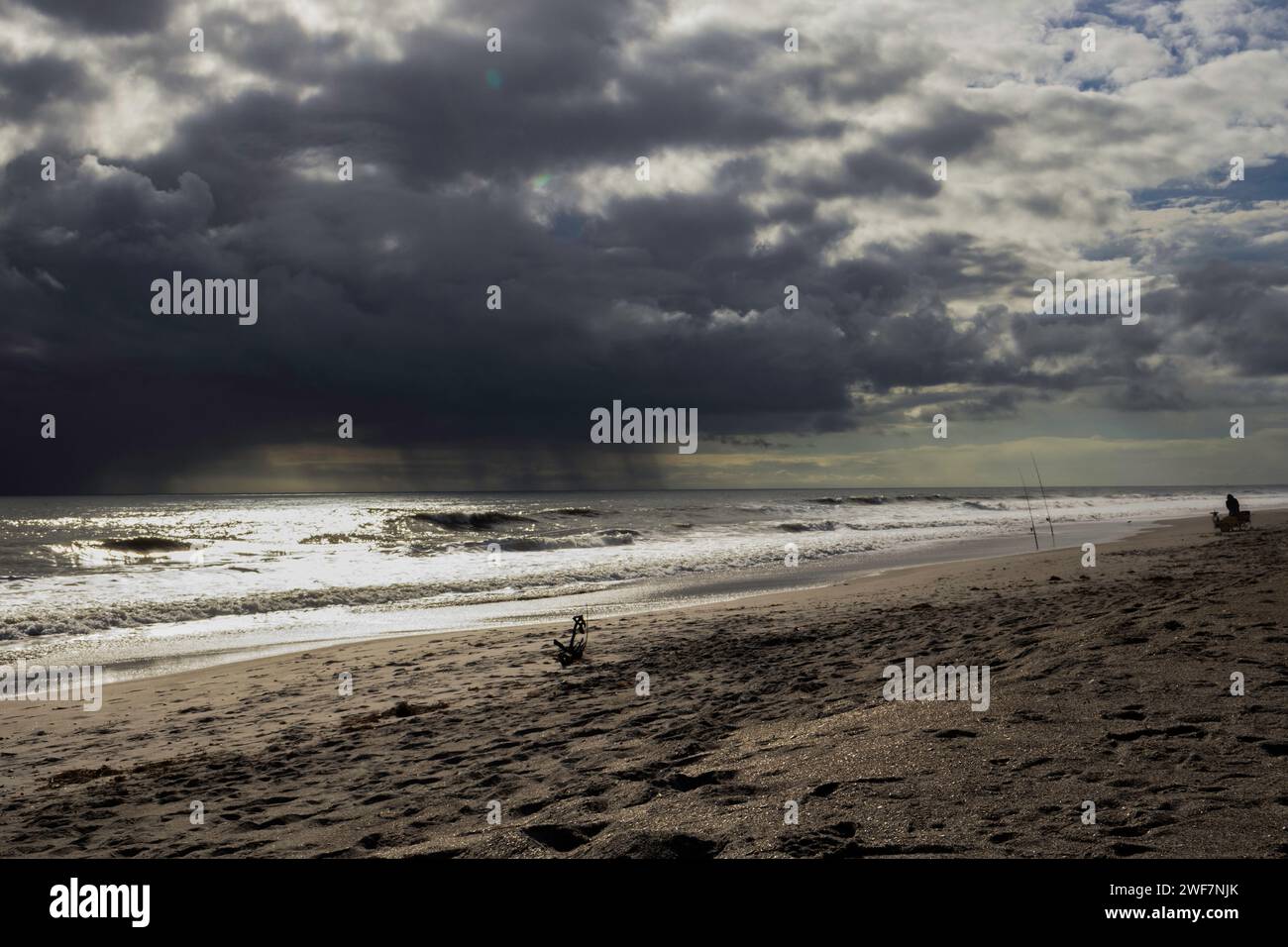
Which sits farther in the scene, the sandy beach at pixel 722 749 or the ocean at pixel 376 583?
the ocean at pixel 376 583

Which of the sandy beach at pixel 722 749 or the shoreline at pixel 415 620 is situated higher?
the sandy beach at pixel 722 749

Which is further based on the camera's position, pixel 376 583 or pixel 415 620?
pixel 376 583

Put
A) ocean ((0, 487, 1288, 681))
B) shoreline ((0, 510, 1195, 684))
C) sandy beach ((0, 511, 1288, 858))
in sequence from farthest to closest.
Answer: ocean ((0, 487, 1288, 681)) → shoreline ((0, 510, 1195, 684)) → sandy beach ((0, 511, 1288, 858))

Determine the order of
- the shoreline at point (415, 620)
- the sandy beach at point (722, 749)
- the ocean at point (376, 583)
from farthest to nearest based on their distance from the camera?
the ocean at point (376, 583) → the shoreline at point (415, 620) → the sandy beach at point (722, 749)

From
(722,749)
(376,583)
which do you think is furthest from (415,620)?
(722,749)

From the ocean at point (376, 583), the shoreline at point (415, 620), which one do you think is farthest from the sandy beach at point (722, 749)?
the ocean at point (376, 583)

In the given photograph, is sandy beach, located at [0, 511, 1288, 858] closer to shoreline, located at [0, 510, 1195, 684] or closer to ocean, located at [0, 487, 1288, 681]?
shoreline, located at [0, 510, 1195, 684]

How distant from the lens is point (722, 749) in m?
6.60

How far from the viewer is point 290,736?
833cm

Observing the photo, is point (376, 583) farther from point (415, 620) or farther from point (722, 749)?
point (722, 749)

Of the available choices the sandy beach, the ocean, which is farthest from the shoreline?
the sandy beach

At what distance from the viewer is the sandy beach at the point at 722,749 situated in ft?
14.9

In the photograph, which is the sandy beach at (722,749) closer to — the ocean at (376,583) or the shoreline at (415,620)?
the shoreline at (415,620)

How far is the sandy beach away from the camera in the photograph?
4.54 meters
